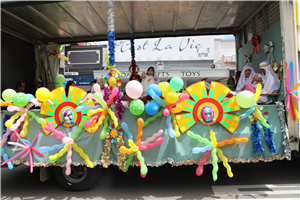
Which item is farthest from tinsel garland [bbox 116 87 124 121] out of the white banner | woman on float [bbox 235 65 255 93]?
the white banner

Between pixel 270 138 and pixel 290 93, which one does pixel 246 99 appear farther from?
pixel 290 93

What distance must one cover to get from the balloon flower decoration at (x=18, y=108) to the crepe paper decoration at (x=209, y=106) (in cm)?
222

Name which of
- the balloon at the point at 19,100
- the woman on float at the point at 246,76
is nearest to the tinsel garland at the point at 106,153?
the balloon at the point at 19,100

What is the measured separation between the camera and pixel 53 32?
5336 mm

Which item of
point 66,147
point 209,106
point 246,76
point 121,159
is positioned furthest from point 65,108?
point 246,76

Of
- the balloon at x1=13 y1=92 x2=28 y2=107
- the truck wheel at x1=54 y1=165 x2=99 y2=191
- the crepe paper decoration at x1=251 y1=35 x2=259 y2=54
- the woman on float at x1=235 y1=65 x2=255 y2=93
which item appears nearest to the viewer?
the balloon at x1=13 y1=92 x2=28 y2=107

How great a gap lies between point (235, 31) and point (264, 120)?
10.7 ft

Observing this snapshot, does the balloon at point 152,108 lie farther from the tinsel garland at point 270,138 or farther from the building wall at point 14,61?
the building wall at point 14,61

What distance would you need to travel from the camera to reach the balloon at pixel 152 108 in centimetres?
290

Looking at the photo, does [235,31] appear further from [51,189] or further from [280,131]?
[51,189]

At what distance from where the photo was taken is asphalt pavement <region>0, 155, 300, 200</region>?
129 inches

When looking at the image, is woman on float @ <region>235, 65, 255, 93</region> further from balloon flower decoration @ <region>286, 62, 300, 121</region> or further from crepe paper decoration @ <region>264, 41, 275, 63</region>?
balloon flower decoration @ <region>286, 62, 300, 121</region>

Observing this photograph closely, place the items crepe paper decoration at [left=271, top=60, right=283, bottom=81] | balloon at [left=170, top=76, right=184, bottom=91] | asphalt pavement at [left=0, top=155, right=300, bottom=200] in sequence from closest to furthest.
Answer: balloon at [left=170, top=76, right=184, bottom=91], asphalt pavement at [left=0, top=155, right=300, bottom=200], crepe paper decoration at [left=271, top=60, right=283, bottom=81]

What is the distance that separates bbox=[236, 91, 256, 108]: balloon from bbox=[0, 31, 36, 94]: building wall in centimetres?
521
